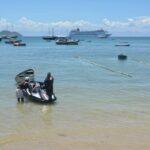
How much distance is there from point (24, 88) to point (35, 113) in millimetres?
4388

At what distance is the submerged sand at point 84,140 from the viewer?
53.6 feet

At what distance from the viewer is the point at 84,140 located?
1738cm

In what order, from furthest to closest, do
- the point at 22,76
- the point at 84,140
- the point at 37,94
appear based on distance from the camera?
1. the point at 22,76
2. the point at 37,94
3. the point at 84,140

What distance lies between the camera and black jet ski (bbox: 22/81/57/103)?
25.9 meters

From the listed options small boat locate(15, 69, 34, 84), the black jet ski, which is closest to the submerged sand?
the black jet ski

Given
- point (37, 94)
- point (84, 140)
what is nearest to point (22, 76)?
point (37, 94)

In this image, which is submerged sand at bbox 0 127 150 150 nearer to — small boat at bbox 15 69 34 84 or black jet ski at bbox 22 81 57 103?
black jet ski at bbox 22 81 57 103

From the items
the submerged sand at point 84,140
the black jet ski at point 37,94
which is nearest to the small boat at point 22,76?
the black jet ski at point 37,94

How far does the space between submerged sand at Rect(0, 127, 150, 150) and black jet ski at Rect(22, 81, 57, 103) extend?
675 cm

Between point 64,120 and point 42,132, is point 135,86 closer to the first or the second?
point 64,120

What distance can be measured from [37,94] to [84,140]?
9.64 meters

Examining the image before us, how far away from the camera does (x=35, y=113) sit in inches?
920

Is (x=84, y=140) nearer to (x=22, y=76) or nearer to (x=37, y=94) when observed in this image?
(x=37, y=94)

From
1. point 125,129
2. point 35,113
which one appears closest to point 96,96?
point 35,113
